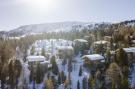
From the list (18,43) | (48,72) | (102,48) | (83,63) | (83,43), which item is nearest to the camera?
(48,72)

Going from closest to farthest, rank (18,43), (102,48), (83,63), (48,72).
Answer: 1. (48,72)
2. (83,63)
3. (102,48)
4. (18,43)

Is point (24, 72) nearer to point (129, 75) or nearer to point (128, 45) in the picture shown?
point (129, 75)

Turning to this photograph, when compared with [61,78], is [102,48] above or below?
above

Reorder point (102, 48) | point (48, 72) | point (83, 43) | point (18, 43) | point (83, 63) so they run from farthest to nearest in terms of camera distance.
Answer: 1. point (18, 43)
2. point (83, 43)
3. point (102, 48)
4. point (83, 63)
5. point (48, 72)

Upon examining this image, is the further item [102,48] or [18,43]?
[18,43]

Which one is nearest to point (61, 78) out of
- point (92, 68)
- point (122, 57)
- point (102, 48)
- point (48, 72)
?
point (48, 72)

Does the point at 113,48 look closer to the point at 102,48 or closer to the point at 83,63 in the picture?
the point at 102,48

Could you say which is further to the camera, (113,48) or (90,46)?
(90,46)

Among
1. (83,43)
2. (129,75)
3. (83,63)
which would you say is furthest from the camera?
(83,43)

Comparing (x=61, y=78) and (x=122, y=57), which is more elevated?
(x=122, y=57)

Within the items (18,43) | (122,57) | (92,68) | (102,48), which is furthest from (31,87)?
(18,43)
